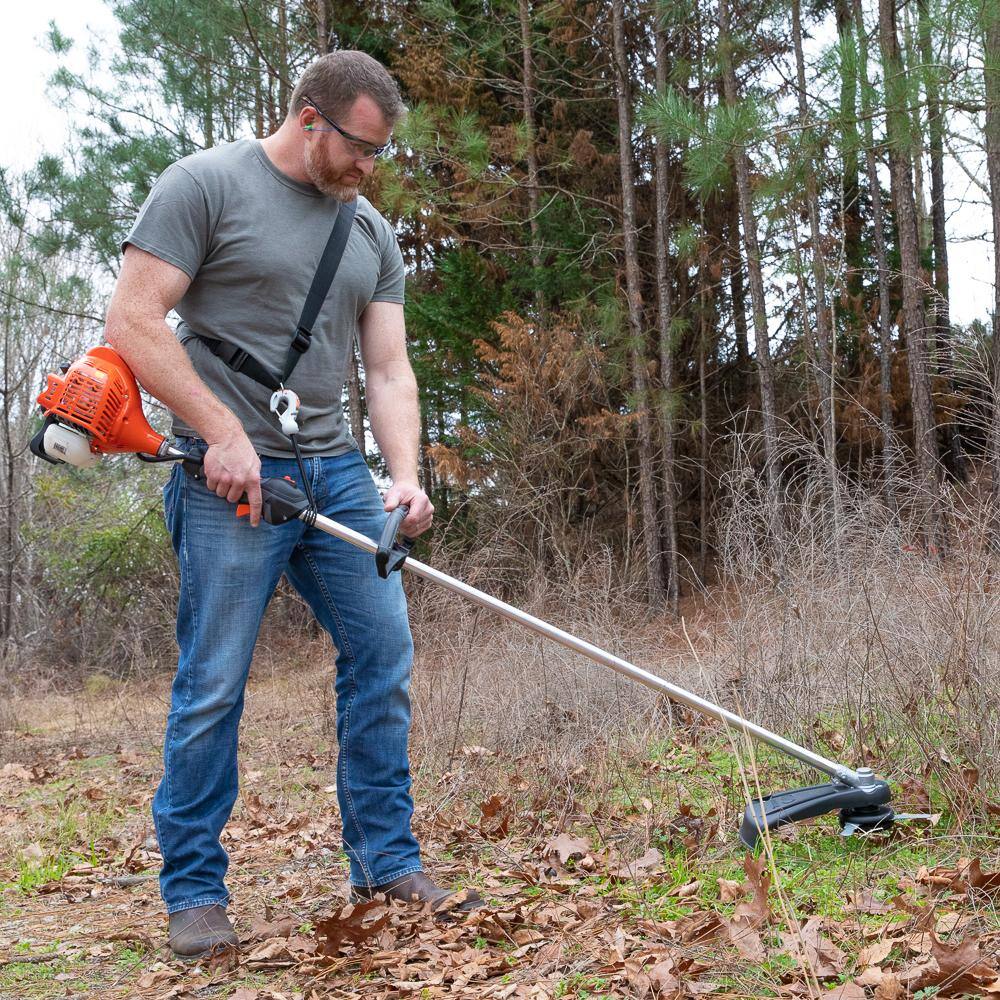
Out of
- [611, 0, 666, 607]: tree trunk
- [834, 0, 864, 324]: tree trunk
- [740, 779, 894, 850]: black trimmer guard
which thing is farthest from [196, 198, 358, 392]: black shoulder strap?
[611, 0, 666, 607]: tree trunk

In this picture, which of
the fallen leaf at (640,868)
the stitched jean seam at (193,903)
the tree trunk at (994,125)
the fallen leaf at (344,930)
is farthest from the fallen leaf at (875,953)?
the tree trunk at (994,125)

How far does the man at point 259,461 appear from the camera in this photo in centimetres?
261

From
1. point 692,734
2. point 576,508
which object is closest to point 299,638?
point 576,508

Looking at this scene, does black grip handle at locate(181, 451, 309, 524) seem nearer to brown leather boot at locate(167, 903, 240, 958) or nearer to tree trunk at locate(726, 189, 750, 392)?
brown leather boot at locate(167, 903, 240, 958)

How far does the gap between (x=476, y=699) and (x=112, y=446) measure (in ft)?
9.82

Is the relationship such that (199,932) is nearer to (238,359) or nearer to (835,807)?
(238,359)

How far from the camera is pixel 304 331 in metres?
2.82

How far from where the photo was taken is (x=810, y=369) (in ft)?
44.5

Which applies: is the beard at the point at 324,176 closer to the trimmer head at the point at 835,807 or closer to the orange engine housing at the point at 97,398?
the orange engine housing at the point at 97,398

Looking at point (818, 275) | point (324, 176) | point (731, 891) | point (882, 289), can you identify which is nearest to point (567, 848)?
point (731, 891)

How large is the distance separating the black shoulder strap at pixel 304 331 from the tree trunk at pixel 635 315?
10293 mm

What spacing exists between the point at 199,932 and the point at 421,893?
56 cm

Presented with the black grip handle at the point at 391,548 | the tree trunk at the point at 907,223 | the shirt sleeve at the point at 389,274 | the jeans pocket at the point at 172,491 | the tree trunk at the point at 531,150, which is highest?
the tree trunk at the point at 531,150

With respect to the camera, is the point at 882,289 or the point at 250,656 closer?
the point at 250,656
